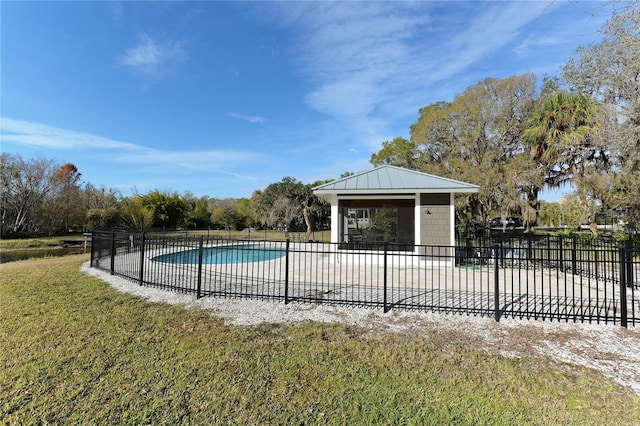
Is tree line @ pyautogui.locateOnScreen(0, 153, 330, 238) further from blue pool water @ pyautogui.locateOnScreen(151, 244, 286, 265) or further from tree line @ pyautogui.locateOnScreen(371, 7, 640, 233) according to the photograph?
tree line @ pyautogui.locateOnScreen(371, 7, 640, 233)

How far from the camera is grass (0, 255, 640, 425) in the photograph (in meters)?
2.32

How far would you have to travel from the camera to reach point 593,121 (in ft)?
42.3

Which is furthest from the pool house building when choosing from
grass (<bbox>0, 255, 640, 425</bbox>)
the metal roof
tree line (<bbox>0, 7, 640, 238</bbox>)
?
grass (<bbox>0, 255, 640, 425</bbox>)

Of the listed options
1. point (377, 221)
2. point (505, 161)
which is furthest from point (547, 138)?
point (377, 221)

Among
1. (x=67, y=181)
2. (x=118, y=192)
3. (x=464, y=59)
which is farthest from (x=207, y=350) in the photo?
(x=118, y=192)

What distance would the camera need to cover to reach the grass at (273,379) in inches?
91.4

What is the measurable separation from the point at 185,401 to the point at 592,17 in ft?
23.9

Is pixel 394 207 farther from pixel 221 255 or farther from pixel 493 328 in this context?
pixel 493 328

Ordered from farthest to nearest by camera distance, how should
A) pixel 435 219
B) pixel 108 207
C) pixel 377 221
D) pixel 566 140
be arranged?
pixel 108 207 < pixel 566 140 < pixel 377 221 < pixel 435 219

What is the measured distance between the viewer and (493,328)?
4.22m

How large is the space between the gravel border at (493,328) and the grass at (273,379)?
266mm

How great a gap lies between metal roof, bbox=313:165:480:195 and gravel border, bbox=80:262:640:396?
5.49 metres

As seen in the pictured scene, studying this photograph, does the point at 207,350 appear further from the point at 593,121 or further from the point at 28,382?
the point at 593,121

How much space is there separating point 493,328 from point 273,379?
3280 mm
